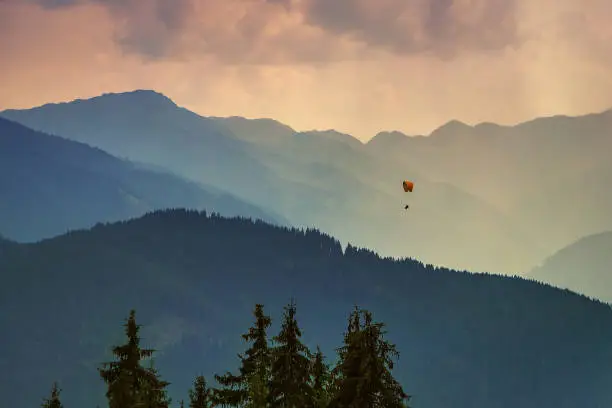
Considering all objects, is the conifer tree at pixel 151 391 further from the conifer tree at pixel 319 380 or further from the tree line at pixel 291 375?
the conifer tree at pixel 319 380

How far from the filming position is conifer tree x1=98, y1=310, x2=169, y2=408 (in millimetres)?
33312

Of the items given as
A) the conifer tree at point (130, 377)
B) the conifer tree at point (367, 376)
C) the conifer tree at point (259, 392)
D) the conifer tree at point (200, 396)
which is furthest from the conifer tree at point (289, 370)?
the conifer tree at point (200, 396)

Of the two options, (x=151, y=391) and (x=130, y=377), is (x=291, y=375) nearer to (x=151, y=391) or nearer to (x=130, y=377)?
(x=151, y=391)

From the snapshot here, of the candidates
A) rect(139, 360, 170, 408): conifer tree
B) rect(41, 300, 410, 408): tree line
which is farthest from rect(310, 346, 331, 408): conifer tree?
rect(139, 360, 170, 408): conifer tree

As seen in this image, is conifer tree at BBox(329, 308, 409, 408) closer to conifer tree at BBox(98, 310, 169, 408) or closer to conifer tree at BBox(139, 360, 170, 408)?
conifer tree at BBox(139, 360, 170, 408)

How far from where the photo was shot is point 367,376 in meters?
30.5

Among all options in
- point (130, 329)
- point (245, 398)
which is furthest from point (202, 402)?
point (130, 329)

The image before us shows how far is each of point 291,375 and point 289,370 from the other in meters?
0.24

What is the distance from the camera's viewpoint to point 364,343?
30.9 metres

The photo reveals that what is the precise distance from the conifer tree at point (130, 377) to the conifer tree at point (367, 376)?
327 inches

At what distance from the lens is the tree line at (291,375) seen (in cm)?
3081

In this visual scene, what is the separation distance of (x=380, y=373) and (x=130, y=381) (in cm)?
1041

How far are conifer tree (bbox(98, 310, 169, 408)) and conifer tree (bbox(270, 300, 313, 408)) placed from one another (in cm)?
520

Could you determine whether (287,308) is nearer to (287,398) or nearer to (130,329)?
(287,398)
